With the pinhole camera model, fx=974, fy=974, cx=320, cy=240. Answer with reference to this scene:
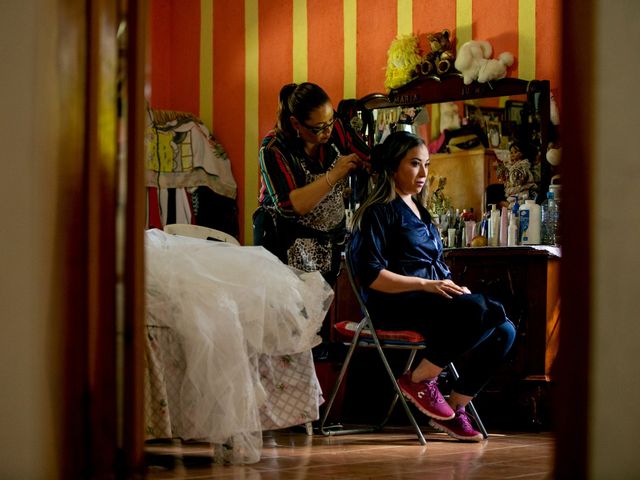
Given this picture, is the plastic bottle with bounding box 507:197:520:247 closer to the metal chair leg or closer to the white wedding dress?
the metal chair leg

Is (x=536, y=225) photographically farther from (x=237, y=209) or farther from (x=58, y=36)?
(x=58, y=36)

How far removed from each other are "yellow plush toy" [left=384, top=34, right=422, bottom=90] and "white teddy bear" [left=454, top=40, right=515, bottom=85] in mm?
251

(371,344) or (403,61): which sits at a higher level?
(403,61)

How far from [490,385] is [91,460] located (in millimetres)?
2668

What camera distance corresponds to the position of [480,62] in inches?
192

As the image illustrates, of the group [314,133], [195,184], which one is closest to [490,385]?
[314,133]

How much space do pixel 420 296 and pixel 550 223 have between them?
→ 1.00 m

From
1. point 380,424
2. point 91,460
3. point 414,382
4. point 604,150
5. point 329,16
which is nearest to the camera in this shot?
point 604,150

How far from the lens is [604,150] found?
183cm

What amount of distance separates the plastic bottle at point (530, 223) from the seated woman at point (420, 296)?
26.0 inches

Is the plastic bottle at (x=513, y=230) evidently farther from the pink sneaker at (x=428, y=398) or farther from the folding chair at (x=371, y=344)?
the pink sneaker at (x=428, y=398)

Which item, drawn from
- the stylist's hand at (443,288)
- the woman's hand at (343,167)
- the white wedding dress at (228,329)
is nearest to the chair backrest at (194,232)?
the woman's hand at (343,167)

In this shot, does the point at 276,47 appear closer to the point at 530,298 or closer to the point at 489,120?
the point at 489,120

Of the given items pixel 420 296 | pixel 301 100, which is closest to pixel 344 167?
pixel 301 100
